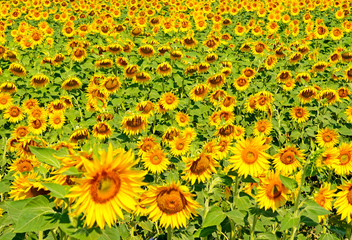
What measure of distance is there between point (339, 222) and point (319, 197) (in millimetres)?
277

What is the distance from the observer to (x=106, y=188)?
1.51 metres

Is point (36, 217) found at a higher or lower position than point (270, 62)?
higher

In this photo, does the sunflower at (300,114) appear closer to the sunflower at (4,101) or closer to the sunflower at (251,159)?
the sunflower at (251,159)

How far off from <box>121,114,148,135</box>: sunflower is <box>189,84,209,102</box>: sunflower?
1896 millimetres

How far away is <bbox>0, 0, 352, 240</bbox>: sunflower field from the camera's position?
1.58 metres

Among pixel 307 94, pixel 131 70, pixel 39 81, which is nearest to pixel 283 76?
pixel 307 94

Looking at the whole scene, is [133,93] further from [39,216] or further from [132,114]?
[39,216]

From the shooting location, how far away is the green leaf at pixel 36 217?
150cm

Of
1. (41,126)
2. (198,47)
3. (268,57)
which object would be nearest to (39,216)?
(41,126)

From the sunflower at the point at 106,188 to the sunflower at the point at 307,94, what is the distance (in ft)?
15.8

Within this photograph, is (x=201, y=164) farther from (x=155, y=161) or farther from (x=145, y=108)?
(x=145, y=108)

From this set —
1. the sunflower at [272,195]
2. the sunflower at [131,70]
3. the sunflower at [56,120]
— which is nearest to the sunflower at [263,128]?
the sunflower at [272,195]

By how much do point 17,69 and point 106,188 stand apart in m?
5.62

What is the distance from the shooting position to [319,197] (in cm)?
280
